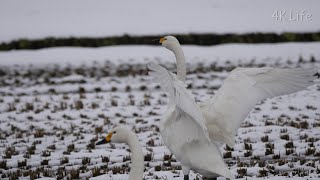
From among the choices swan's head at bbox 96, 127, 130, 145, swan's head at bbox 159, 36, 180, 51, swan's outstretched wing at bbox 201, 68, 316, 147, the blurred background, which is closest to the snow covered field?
the blurred background

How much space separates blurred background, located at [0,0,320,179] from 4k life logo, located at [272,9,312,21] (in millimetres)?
99

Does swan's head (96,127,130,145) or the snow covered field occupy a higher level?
swan's head (96,127,130,145)

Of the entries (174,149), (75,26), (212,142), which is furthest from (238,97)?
(75,26)

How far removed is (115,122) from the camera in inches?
448

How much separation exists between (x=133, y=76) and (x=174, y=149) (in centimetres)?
1422

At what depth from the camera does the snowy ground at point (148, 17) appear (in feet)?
103

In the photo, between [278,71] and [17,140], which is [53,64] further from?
[278,71]

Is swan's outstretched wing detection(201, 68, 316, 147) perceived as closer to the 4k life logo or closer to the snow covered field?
the snow covered field

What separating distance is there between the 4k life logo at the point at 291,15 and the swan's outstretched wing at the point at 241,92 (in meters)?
28.4

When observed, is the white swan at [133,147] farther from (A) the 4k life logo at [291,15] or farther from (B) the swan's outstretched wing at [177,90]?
(A) the 4k life logo at [291,15]

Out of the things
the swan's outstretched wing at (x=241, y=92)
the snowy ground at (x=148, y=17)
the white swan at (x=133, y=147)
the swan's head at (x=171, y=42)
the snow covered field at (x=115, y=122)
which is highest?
the snowy ground at (x=148, y=17)

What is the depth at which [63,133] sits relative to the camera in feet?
34.2

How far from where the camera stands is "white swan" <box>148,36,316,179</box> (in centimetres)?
535

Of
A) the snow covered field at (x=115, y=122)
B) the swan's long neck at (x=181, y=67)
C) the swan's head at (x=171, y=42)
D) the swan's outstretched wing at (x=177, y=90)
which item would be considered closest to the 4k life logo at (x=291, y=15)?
the snow covered field at (x=115, y=122)
